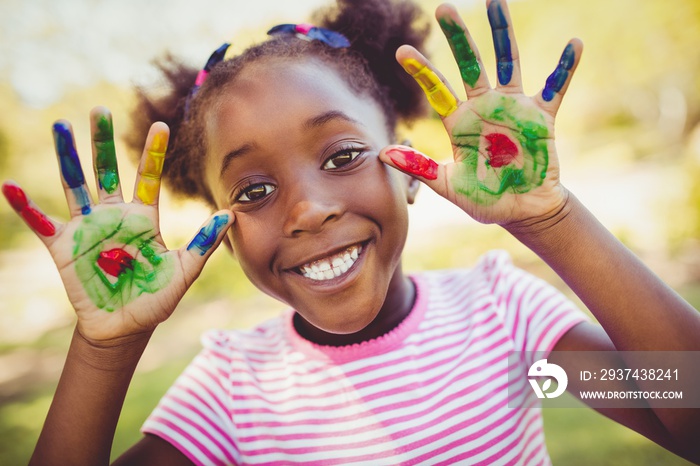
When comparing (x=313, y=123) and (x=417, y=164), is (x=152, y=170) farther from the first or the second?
(x=417, y=164)

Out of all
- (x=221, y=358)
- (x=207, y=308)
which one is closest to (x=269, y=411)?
(x=221, y=358)

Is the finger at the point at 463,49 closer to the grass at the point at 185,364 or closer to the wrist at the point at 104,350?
the wrist at the point at 104,350

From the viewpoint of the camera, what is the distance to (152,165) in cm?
136

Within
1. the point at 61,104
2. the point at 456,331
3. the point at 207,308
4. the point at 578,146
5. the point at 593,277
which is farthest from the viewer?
the point at 578,146

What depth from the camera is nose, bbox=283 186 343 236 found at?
4.32ft

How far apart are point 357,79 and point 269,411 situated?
1093mm

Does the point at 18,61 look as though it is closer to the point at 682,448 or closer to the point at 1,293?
the point at 1,293

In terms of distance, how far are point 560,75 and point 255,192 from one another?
2.89ft

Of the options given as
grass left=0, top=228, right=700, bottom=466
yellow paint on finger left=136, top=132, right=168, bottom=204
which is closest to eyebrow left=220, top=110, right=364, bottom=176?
yellow paint on finger left=136, top=132, right=168, bottom=204

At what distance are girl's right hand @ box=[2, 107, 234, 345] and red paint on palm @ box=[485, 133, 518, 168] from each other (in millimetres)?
777

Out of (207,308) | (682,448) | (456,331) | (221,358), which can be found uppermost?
(207,308)

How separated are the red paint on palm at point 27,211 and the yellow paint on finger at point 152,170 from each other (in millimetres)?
230

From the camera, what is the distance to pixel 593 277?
1.28 metres
